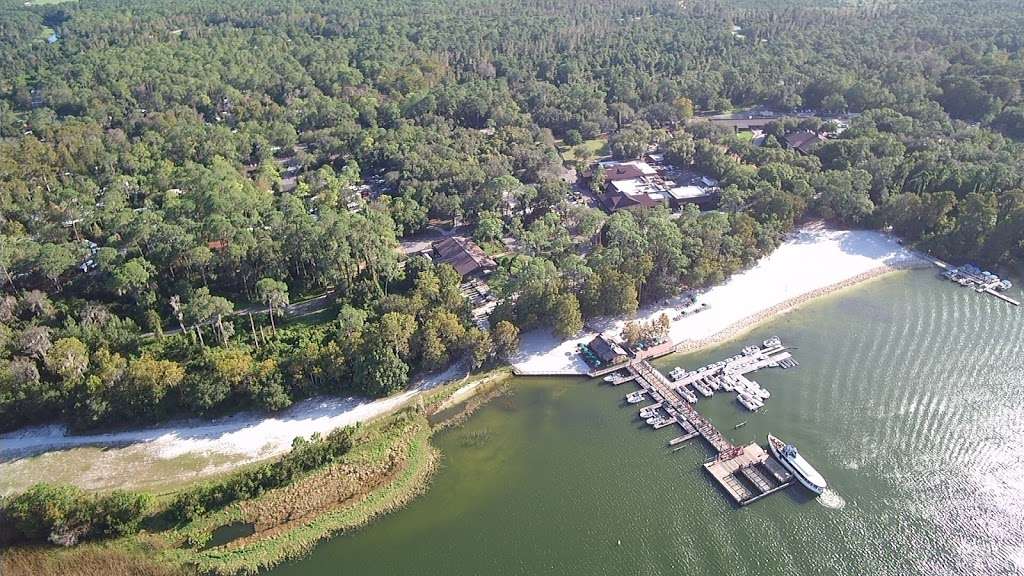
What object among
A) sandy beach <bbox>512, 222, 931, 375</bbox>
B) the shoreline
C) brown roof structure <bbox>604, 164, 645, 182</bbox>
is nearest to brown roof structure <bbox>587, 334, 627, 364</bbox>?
sandy beach <bbox>512, 222, 931, 375</bbox>

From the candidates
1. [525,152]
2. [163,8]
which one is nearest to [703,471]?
[525,152]

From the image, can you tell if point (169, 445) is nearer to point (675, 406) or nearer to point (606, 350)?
point (606, 350)

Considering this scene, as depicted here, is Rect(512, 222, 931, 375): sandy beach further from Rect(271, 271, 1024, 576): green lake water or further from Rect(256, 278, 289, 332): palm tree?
Rect(256, 278, 289, 332): palm tree

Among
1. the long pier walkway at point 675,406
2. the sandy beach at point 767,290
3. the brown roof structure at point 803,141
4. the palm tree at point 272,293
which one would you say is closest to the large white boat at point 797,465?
the long pier walkway at point 675,406

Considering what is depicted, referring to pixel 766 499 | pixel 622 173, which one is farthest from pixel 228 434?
pixel 622 173

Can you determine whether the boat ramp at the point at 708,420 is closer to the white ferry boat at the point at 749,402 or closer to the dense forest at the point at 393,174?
the white ferry boat at the point at 749,402
